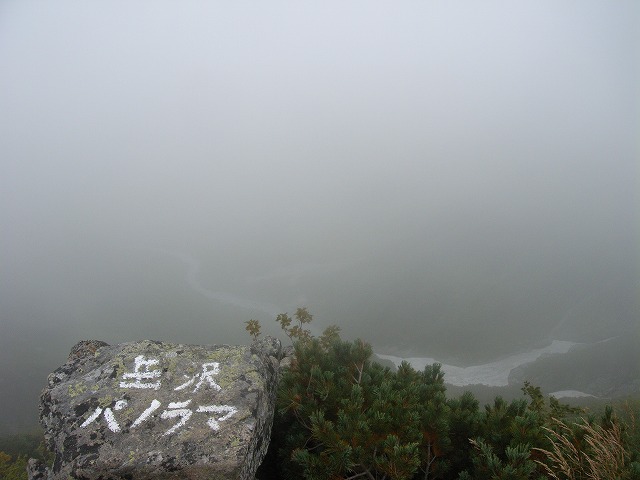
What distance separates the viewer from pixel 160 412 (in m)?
4.69

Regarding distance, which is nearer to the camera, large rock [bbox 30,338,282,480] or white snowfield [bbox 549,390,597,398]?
large rock [bbox 30,338,282,480]

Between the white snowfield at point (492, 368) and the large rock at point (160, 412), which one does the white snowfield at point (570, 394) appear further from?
the large rock at point (160, 412)

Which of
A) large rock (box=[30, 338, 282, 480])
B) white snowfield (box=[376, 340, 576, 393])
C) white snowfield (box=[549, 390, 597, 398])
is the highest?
large rock (box=[30, 338, 282, 480])

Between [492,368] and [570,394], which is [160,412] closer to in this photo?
[570,394]

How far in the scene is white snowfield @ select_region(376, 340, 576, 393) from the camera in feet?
219

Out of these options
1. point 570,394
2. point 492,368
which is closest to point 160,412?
point 570,394

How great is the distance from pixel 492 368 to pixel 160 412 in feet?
262

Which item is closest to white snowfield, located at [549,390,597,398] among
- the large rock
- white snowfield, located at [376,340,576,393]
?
white snowfield, located at [376,340,576,393]

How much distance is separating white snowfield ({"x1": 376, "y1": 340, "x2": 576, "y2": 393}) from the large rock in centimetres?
6475

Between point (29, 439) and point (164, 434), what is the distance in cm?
4264

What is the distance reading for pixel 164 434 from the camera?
4.46 m

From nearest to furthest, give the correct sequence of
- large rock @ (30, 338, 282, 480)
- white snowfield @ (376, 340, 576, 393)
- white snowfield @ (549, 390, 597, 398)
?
large rock @ (30, 338, 282, 480), white snowfield @ (549, 390, 597, 398), white snowfield @ (376, 340, 576, 393)

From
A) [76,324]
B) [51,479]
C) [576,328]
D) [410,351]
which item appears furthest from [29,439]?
[576,328]

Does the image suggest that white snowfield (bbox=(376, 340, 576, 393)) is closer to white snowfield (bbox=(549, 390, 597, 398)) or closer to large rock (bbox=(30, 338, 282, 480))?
white snowfield (bbox=(549, 390, 597, 398))
